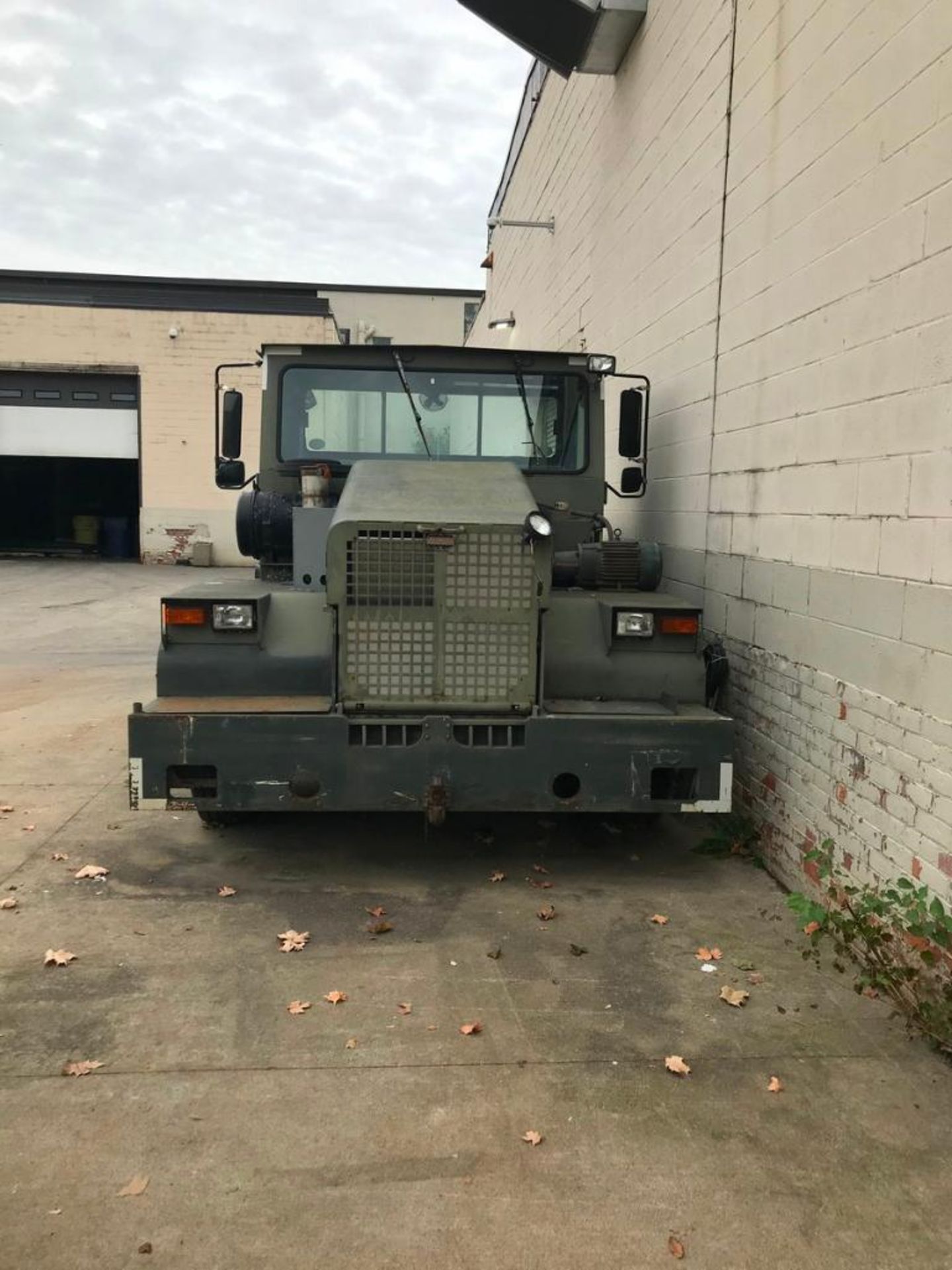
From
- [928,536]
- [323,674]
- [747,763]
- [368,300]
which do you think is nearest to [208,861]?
[323,674]

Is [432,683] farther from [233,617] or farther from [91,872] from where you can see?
[91,872]

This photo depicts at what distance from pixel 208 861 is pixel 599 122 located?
7.40 m

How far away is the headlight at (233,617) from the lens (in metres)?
4.50

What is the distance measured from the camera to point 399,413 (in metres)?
5.71

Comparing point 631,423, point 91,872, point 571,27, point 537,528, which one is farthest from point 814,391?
point 571,27

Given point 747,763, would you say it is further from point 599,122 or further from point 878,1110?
point 599,122

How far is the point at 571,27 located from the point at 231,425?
462 cm

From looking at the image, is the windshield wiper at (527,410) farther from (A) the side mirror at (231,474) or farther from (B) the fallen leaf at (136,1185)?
(B) the fallen leaf at (136,1185)

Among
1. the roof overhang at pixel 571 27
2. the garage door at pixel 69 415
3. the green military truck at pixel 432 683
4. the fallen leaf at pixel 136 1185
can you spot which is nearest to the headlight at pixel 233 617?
the green military truck at pixel 432 683

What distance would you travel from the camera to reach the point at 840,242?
412 cm

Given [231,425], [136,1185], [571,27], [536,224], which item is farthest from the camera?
[536,224]

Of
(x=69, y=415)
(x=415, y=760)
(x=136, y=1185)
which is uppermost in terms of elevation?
(x=69, y=415)

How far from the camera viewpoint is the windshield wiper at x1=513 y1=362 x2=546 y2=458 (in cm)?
577

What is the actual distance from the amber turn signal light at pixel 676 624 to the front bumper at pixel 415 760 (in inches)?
19.7
